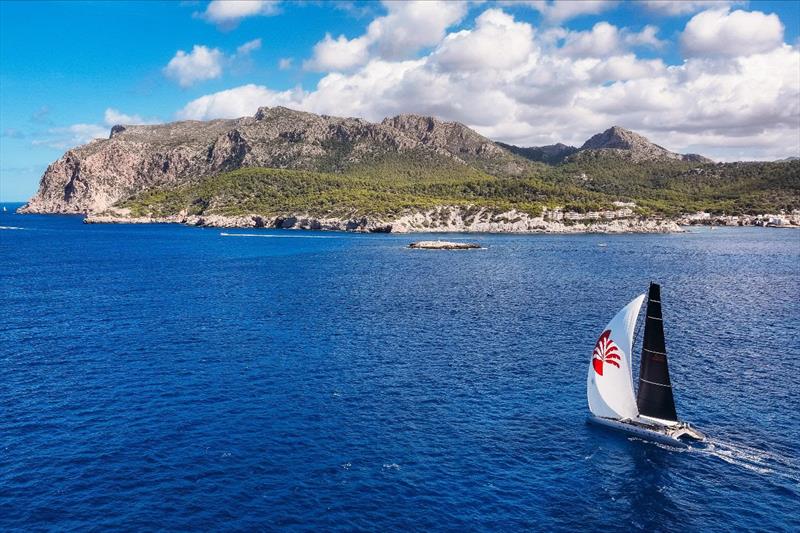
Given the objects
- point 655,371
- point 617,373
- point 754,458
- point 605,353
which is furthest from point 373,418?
point 754,458

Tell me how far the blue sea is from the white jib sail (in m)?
2.72

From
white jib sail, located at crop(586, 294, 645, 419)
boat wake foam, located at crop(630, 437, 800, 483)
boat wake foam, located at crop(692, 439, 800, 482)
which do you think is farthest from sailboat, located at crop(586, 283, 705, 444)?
boat wake foam, located at crop(692, 439, 800, 482)

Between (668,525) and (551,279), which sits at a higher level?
(551,279)

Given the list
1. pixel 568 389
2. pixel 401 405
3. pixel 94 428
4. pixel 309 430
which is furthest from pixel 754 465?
pixel 94 428

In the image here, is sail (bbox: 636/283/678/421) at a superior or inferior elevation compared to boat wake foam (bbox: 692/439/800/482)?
superior

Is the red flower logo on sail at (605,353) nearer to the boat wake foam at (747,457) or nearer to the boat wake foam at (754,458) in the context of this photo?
the boat wake foam at (747,457)

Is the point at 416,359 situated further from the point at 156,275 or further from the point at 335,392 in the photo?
the point at 156,275

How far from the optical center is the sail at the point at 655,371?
54.9 meters

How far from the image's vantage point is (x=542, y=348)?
81562mm

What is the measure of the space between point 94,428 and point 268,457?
17.8 meters

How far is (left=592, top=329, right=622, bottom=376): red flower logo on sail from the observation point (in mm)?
56925

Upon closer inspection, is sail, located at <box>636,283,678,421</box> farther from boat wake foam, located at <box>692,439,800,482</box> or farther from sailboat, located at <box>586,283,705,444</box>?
boat wake foam, located at <box>692,439,800,482</box>

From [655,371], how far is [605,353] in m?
4.73

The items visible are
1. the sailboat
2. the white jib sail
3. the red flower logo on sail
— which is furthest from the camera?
the red flower logo on sail
